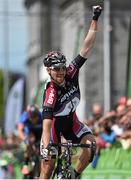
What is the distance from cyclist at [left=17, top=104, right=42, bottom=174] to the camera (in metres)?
15.0

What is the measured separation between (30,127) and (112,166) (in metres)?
1.94

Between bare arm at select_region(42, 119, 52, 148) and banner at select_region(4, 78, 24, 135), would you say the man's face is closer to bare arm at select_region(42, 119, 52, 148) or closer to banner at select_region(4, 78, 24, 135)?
bare arm at select_region(42, 119, 52, 148)

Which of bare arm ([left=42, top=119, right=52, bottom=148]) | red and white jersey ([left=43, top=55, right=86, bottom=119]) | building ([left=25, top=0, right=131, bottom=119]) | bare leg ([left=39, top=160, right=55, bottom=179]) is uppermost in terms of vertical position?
red and white jersey ([left=43, top=55, right=86, bottom=119])

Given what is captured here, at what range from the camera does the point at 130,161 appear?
50.6 feet

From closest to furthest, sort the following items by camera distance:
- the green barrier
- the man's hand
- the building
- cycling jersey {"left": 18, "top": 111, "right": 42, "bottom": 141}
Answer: the man's hand, cycling jersey {"left": 18, "top": 111, "right": 42, "bottom": 141}, the green barrier, the building

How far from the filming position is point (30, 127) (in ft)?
50.5

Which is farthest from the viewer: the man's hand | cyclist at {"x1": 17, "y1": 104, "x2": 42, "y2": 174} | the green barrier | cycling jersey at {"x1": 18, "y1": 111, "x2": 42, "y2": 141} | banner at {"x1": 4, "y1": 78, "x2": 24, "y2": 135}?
banner at {"x1": 4, "y1": 78, "x2": 24, "y2": 135}

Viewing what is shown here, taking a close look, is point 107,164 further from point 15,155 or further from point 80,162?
point 80,162

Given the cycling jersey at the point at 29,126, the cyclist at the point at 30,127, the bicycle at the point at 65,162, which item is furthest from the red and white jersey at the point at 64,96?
the cycling jersey at the point at 29,126

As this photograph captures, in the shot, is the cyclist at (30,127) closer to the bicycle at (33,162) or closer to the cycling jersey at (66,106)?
the bicycle at (33,162)

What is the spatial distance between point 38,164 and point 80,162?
5344 millimetres

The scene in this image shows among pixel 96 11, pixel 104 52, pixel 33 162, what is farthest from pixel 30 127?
pixel 104 52

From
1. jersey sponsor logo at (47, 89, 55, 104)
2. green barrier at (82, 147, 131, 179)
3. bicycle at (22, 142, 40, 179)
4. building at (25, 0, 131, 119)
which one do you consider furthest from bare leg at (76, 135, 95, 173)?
building at (25, 0, 131, 119)

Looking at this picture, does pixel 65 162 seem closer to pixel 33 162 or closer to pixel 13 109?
pixel 33 162
